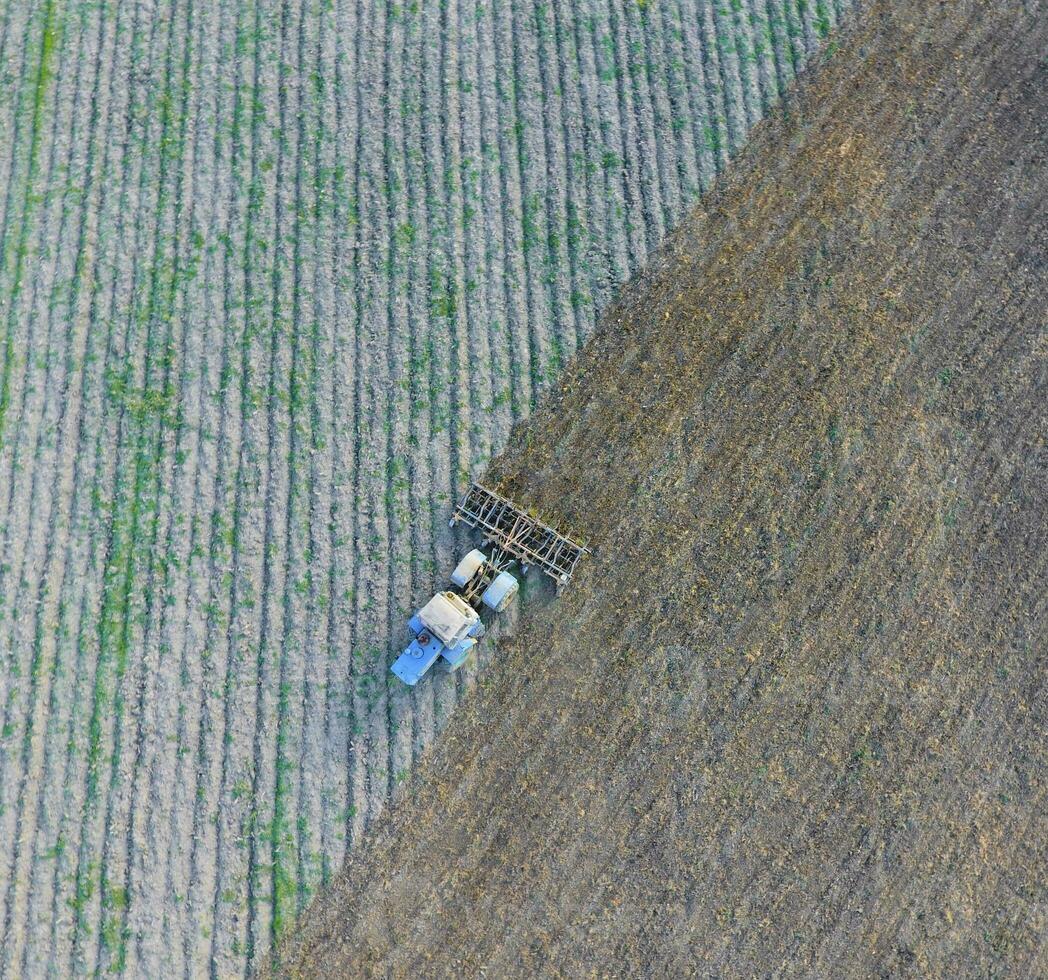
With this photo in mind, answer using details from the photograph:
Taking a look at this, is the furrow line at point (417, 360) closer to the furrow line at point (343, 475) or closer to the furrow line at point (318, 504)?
the furrow line at point (343, 475)

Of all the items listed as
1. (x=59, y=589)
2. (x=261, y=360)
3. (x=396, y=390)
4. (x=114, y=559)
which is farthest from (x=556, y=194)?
(x=59, y=589)

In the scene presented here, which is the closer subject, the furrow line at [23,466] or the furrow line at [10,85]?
the furrow line at [23,466]

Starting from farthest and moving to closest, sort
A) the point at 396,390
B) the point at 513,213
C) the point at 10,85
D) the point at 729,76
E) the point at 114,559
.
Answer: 1. the point at 10,85
2. the point at 729,76
3. the point at 513,213
4. the point at 396,390
5. the point at 114,559

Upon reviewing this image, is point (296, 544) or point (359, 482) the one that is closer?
point (296, 544)

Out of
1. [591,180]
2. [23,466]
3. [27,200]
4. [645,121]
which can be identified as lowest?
[23,466]

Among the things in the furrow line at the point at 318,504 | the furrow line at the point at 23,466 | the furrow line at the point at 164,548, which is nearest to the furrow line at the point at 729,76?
the furrow line at the point at 318,504

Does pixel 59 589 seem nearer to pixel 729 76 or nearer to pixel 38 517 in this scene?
pixel 38 517

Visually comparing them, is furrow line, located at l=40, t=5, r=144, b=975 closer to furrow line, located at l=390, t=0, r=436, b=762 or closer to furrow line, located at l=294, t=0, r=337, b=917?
furrow line, located at l=294, t=0, r=337, b=917

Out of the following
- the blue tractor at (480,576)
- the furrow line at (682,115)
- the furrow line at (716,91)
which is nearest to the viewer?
the blue tractor at (480,576)
